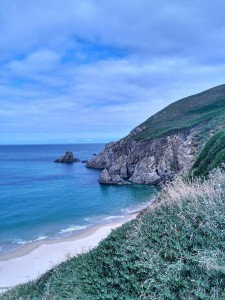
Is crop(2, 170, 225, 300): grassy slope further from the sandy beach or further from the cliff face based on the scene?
the cliff face

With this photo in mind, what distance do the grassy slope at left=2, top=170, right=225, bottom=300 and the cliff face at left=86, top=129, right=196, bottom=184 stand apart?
35539 millimetres

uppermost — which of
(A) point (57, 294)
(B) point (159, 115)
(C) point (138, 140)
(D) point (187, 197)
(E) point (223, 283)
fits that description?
(B) point (159, 115)

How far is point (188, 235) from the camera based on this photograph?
18.3 ft

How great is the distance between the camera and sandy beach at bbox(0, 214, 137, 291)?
1748 centimetres

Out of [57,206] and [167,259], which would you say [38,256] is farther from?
[167,259]

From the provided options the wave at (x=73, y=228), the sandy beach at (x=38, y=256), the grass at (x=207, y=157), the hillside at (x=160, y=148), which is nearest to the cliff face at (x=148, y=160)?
the hillside at (x=160, y=148)

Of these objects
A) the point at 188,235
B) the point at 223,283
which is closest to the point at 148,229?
the point at 188,235

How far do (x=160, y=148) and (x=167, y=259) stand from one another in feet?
154

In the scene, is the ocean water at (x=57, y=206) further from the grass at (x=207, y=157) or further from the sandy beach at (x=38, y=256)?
the grass at (x=207, y=157)

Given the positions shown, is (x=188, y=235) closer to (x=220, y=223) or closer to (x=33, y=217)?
(x=220, y=223)

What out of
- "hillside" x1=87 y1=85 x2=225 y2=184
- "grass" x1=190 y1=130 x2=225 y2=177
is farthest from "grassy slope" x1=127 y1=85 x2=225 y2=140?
"grass" x1=190 y1=130 x2=225 y2=177

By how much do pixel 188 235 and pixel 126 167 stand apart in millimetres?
50822

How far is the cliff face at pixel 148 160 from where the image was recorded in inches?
1834

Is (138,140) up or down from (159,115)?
down
